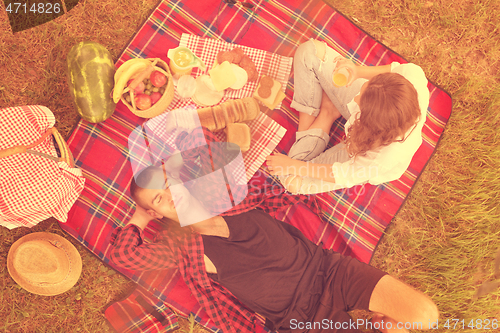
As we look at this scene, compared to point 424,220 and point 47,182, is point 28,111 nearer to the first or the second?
point 47,182

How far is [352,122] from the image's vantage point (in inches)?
93.9

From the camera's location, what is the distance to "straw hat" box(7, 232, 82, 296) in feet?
8.05

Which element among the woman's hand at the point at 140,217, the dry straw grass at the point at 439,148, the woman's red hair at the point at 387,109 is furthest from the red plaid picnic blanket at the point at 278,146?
the woman's red hair at the point at 387,109

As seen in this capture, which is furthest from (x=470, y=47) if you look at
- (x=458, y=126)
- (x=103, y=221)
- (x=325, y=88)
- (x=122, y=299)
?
(x=122, y=299)

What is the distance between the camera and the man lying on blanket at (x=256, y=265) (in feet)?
7.96

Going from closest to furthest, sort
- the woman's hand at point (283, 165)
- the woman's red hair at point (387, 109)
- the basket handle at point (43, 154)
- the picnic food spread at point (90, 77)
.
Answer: the woman's red hair at point (387, 109)
the basket handle at point (43, 154)
the picnic food spread at point (90, 77)
the woman's hand at point (283, 165)

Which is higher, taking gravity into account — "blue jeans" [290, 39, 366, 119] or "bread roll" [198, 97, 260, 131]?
"blue jeans" [290, 39, 366, 119]

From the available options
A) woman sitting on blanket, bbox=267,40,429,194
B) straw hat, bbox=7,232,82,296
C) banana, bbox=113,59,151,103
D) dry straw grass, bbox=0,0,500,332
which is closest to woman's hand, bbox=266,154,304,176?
woman sitting on blanket, bbox=267,40,429,194

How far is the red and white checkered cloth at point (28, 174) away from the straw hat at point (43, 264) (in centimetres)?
23

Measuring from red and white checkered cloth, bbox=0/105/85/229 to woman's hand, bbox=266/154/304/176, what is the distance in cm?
168

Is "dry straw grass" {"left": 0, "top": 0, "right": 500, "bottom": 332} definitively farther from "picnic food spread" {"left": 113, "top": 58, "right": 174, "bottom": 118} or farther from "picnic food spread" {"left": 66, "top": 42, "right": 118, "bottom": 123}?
"picnic food spread" {"left": 113, "top": 58, "right": 174, "bottom": 118}

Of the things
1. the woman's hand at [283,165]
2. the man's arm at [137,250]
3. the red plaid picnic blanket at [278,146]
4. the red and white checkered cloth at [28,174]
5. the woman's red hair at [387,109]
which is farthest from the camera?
the red plaid picnic blanket at [278,146]

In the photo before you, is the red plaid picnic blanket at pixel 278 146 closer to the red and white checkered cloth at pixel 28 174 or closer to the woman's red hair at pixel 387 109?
the red and white checkered cloth at pixel 28 174

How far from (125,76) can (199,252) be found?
1576 mm
